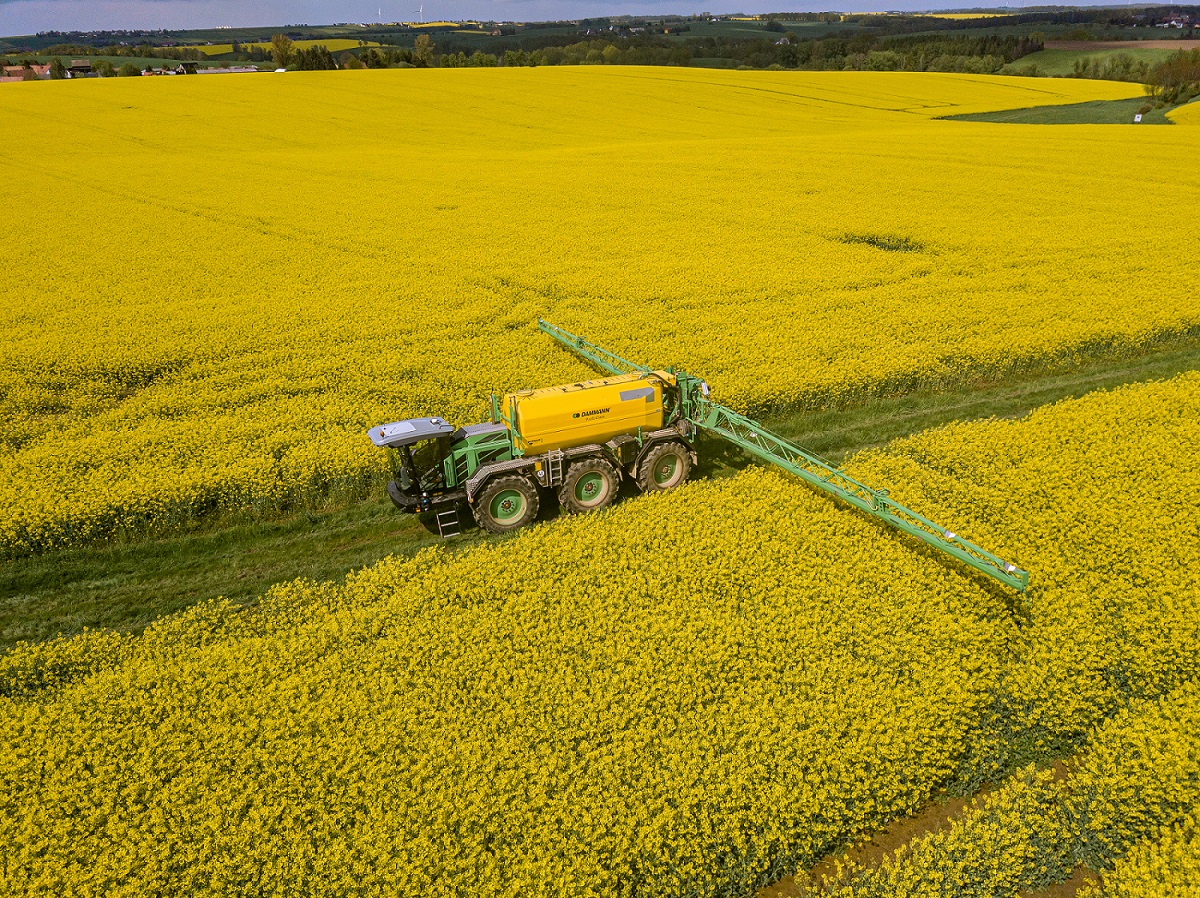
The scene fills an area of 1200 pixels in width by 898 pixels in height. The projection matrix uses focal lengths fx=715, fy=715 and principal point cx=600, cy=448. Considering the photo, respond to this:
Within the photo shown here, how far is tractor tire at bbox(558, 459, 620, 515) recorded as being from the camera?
12805 millimetres

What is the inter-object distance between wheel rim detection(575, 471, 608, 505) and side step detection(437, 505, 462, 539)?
2193 mm

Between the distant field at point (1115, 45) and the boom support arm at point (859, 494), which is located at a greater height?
the distant field at point (1115, 45)

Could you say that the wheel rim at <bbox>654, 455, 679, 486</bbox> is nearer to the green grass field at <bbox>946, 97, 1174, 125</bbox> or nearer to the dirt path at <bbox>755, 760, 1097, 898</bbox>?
the dirt path at <bbox>755, 760, 1097, 898</bbox>

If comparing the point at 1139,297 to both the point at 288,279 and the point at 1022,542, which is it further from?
the point at 288,279

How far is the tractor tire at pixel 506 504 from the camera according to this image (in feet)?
40.8

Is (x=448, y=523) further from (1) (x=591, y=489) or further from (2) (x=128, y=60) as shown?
(2) (x=128, y=60)

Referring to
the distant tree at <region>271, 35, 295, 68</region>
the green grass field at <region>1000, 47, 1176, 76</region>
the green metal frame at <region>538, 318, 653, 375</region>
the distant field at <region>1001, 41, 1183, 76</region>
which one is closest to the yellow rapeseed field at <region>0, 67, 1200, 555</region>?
the green metal frame at <region>538, 318, 653, 375</region>

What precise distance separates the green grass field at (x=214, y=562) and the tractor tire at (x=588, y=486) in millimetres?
776

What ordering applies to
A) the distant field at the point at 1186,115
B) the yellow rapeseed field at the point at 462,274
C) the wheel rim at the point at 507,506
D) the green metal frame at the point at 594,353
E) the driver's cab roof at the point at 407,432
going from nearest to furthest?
the driver's cab roof at the point at 407,432
the wheel rim at the point at 507,506
the yellow rapeseed field at the point at 462,274
the green metal frame at the point at 594,353
the distant field at the point at 1186,115

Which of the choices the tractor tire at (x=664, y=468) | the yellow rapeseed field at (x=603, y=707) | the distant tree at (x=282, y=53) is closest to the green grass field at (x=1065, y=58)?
the distant tree at (x=282, y=53)

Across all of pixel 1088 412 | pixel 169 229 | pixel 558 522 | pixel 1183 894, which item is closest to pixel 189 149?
pixel 169 229

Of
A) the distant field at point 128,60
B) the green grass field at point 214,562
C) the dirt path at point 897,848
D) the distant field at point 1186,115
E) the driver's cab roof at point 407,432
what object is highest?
the distant field at point 128,60

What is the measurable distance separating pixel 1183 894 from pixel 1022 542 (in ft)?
17.5

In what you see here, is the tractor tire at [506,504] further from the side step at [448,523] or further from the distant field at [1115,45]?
the distant field at [1115,45]
